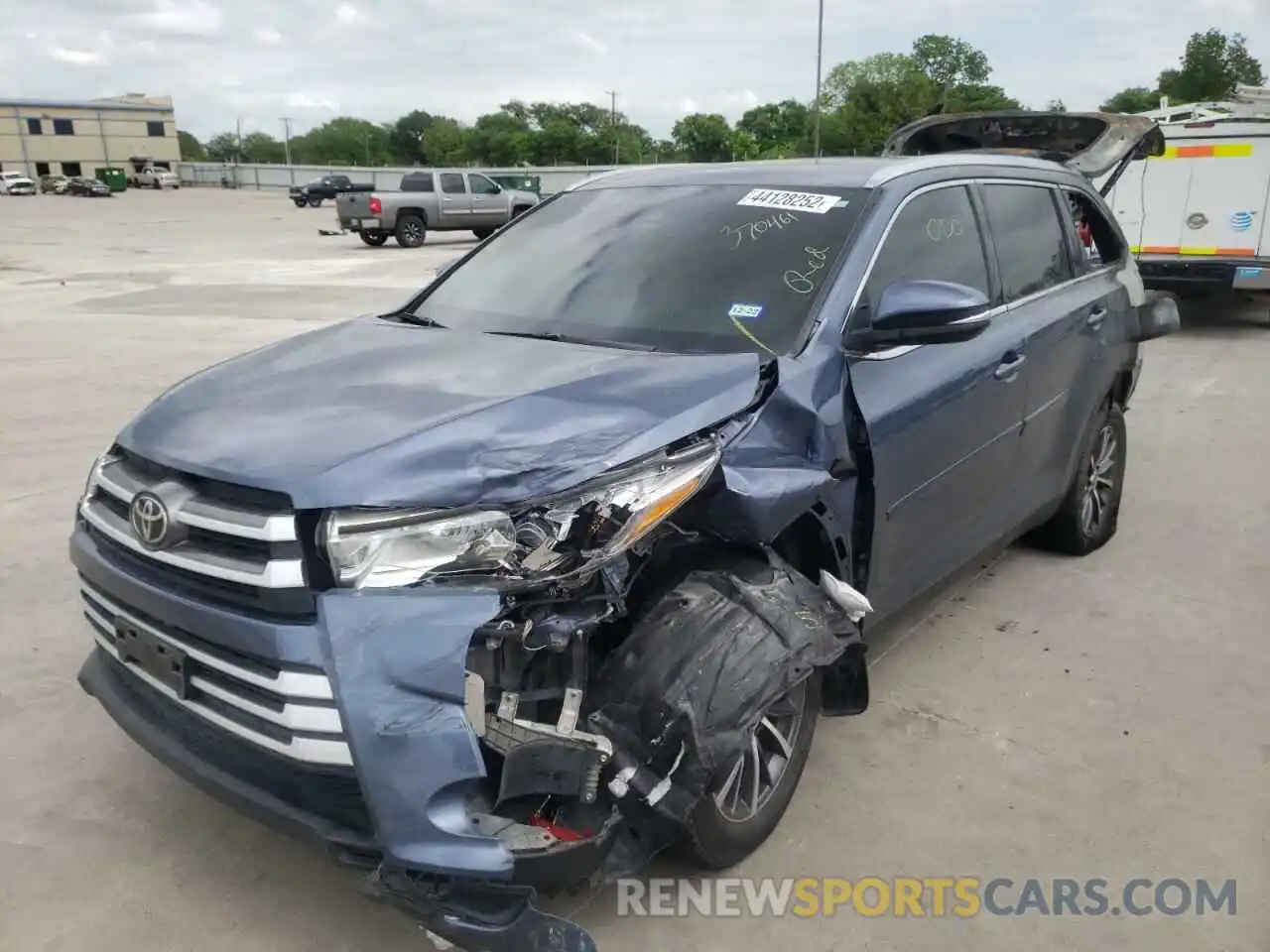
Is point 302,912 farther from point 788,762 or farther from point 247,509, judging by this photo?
point 788,762

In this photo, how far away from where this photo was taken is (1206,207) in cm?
1162

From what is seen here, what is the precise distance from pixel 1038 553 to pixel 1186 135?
8.97 m

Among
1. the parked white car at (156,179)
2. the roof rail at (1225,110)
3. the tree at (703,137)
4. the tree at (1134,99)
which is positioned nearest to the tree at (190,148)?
the parked white car at (156,179)

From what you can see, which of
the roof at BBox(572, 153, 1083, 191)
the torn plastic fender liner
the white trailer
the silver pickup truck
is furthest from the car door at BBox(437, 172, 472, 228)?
the torn plastic fender liner

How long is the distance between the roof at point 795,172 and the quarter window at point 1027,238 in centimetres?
15

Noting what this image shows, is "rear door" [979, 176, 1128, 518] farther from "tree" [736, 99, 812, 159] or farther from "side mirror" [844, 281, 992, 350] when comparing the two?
"tree" [736, 99, 812, 159]

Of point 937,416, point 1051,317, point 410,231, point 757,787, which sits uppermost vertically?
point 1051,317

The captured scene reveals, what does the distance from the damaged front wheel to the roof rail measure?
11.3 metres

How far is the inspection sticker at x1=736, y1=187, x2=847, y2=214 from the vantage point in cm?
343

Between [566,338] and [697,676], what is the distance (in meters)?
1.31


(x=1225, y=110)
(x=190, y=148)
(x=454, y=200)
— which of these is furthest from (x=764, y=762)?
(x=190, y=148)

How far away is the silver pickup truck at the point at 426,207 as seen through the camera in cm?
2459

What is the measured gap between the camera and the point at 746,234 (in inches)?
135

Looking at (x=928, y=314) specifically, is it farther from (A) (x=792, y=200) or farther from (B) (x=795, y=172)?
(B) (x=795, y=172)
